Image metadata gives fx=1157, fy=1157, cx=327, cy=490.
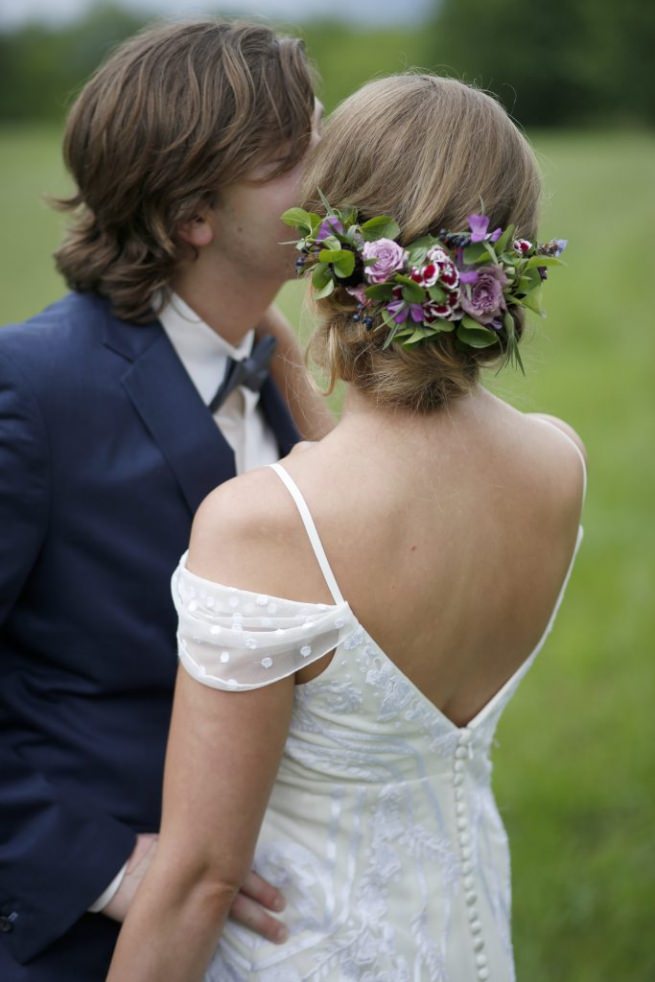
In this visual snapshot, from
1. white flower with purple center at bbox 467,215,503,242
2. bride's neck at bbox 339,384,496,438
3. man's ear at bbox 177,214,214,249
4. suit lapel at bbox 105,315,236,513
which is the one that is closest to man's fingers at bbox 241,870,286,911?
suit lapel at bbox 105,315,236,513

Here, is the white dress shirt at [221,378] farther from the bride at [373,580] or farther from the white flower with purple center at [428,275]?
the white flower with purple center at [428,275]

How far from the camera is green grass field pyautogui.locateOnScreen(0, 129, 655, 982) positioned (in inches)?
156

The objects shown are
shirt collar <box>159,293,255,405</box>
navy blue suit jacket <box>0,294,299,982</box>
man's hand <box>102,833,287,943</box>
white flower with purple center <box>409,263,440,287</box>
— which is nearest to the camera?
white flower with purple center <box>409,263,440,287</box>

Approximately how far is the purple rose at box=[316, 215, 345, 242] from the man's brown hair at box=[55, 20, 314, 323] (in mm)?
756

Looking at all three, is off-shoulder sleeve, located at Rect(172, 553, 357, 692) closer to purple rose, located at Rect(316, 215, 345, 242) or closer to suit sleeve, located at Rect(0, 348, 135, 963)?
suit sleeve, located at Rect(0, 348, 135, 963)

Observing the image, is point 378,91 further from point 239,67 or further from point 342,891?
point 342,891

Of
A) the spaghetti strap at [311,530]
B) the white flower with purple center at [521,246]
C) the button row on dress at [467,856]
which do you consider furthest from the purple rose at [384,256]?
the button row on dress at [467,856]

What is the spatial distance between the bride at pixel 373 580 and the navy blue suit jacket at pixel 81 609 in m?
0.33

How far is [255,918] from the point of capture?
2199 mm

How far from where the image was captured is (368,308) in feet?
6.42

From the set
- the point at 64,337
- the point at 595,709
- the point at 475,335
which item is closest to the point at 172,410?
the point at 64,337

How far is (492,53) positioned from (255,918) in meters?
39.5

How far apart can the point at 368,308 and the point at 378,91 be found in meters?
0.37

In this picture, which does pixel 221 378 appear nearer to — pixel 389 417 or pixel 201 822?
pixel 389 417
